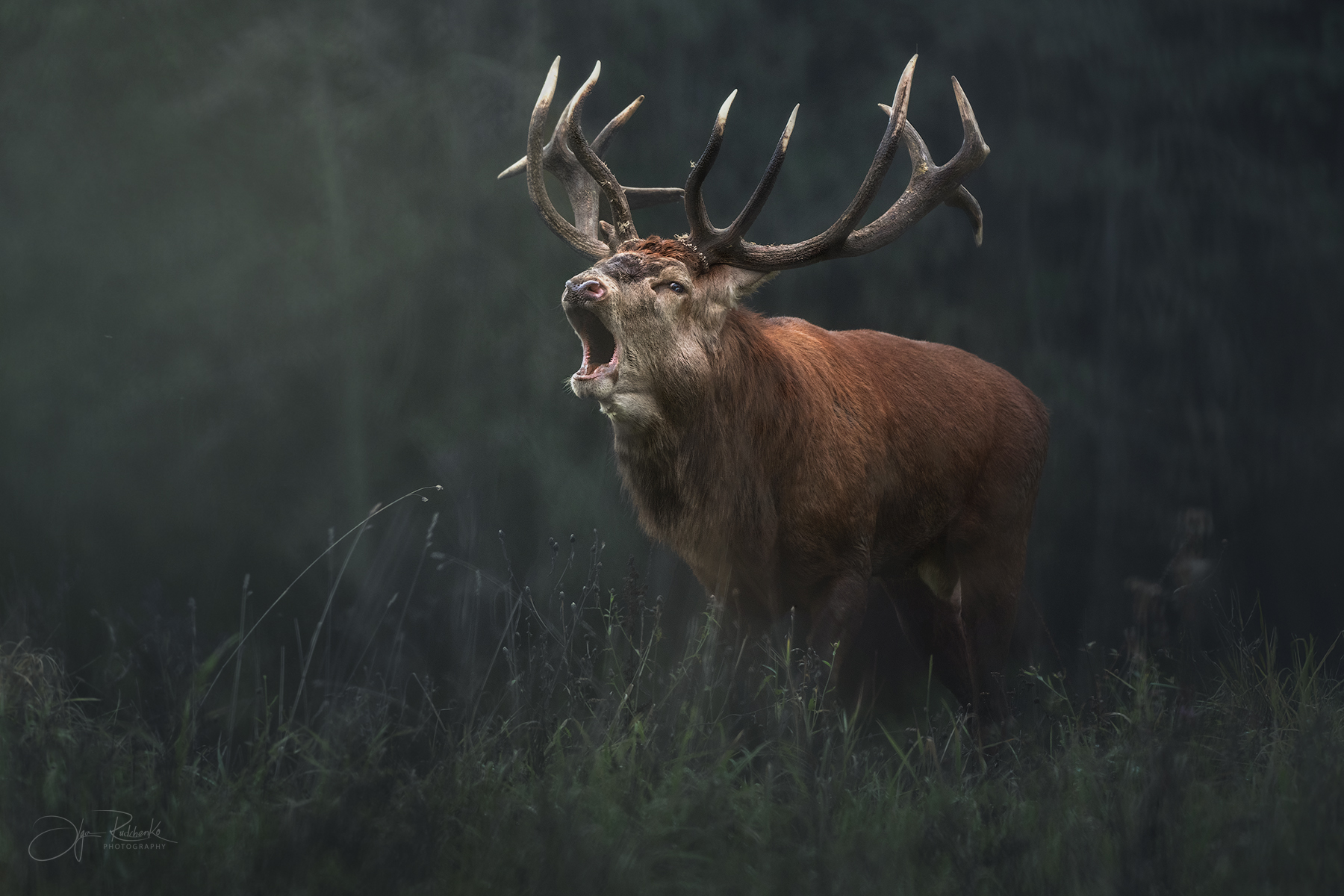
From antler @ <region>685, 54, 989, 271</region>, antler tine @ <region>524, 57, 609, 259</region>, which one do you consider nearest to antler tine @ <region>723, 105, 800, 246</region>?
antler @ <region>685, 54, 989, 271</region>

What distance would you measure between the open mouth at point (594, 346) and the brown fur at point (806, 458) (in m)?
0.03

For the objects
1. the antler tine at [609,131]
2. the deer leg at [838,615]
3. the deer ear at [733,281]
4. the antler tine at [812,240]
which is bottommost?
the deer leg at [838,615]

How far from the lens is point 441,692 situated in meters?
4.76

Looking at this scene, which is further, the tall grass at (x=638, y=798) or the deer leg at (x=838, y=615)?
the deer leg at (x=838, y=615)

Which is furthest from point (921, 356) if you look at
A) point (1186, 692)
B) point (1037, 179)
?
point (1186, 692)

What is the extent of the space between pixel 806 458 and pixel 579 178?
1482mm

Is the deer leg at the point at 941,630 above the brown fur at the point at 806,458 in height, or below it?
below

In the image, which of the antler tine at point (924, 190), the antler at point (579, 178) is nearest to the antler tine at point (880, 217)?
the antler tine at point (924, 190)

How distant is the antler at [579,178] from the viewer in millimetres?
3924

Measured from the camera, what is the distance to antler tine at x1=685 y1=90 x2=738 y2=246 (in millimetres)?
3649

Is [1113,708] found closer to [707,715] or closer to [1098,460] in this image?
[1098,460]

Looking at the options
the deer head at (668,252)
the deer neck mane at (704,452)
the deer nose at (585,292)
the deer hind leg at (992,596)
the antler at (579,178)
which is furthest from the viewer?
the deer hind leg at (992,596)

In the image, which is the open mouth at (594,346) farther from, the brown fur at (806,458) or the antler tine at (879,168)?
the antler tine at (879,168)

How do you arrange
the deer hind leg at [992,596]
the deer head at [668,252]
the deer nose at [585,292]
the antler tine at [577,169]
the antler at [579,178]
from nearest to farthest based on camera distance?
the deer nose at [585,292] → the deer head at [668,252] → the antler at [579,178] → the antler tine at [577,169] → the deer hind leg at [992,596]
